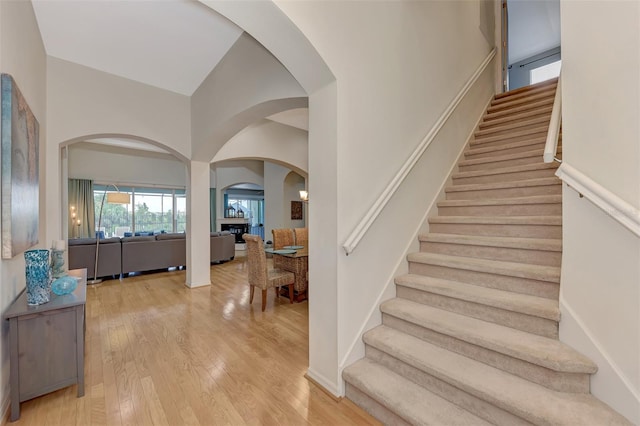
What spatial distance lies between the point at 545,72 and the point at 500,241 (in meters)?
7.44

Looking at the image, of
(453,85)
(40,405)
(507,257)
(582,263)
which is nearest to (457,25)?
(453,85)

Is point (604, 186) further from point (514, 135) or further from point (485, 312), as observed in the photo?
point (514, 135)

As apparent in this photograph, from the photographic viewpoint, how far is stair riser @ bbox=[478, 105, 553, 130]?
3498 millimetres

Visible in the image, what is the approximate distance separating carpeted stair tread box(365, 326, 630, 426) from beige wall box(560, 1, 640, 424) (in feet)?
0.46

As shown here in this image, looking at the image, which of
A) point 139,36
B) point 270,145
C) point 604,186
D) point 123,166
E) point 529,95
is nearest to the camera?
point 604,186

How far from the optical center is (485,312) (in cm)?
194

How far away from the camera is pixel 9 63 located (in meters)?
1.94

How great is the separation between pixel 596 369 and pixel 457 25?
159 inches

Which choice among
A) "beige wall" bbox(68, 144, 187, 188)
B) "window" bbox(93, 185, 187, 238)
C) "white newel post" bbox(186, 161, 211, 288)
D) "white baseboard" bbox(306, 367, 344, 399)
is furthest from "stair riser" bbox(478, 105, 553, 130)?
"window" bbox(93, 185, 187, 238)

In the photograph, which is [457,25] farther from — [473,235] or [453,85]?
[473,235]

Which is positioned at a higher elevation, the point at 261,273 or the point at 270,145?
the point at 270,145

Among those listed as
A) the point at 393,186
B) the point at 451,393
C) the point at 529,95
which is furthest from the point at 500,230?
the point at 529,95

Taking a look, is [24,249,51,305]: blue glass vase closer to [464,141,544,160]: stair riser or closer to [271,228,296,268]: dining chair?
[271,228,296,268]: dining chair

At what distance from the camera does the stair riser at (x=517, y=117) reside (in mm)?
3498
